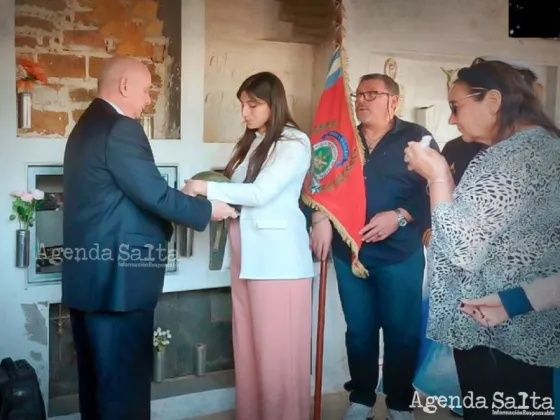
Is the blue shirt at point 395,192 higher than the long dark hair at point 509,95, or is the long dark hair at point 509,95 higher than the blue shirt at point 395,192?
the long dark hair at point 509,95

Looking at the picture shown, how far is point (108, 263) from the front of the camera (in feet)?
7.00

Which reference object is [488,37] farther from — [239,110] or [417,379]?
[417,379]

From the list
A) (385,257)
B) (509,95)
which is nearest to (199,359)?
(385,257)

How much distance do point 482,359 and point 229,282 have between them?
104cm

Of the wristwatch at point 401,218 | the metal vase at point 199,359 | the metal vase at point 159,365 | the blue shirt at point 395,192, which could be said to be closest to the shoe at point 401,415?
the blue shirt at point 395,192

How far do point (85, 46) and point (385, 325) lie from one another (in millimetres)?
1458

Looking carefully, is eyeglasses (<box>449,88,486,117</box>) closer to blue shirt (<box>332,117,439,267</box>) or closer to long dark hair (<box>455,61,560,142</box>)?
long dark hair (<box>455,61,560,142</box>)

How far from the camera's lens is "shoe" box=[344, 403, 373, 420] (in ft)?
7.86

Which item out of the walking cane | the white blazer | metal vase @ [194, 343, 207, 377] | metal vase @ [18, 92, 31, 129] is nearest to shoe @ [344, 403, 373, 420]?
the walking cane

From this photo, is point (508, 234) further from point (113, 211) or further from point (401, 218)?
point (113, 211)

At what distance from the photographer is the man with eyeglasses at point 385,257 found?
2193 mm

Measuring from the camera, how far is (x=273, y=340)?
237 cm

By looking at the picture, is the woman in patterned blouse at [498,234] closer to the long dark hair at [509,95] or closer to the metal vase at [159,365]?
the long dark hair at [509,95]

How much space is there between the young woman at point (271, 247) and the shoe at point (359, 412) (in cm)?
15
